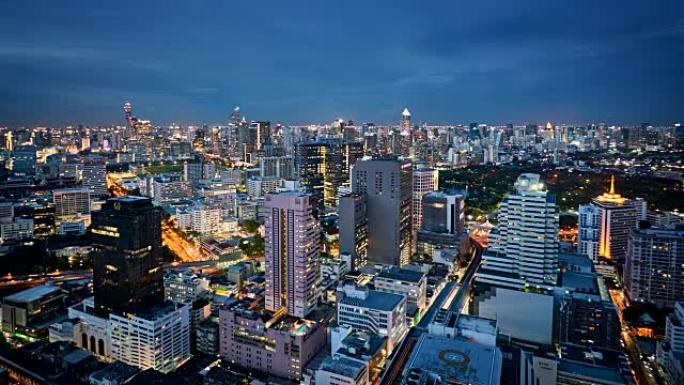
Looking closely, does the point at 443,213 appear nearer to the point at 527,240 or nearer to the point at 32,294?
the point at 527,240

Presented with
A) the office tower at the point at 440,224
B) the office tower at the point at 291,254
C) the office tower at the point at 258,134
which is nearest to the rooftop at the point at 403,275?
the office tower at the point at 291,254

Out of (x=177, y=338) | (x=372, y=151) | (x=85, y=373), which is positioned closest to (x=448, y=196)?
(x=177, y=338)

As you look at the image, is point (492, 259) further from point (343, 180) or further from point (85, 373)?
point (343, 180)

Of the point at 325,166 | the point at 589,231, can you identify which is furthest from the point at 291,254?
the point at 325,166

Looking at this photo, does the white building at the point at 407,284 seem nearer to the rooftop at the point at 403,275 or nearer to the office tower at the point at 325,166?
the rooftop at the point at 403,275

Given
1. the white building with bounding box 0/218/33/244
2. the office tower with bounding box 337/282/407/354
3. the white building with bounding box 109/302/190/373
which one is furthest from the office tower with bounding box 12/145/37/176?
the office tower with bounding box 337/282/407/354

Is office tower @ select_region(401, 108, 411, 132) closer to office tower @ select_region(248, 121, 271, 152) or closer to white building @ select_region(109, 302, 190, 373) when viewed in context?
office tower @ select_region(248, 121, 271, 152)
